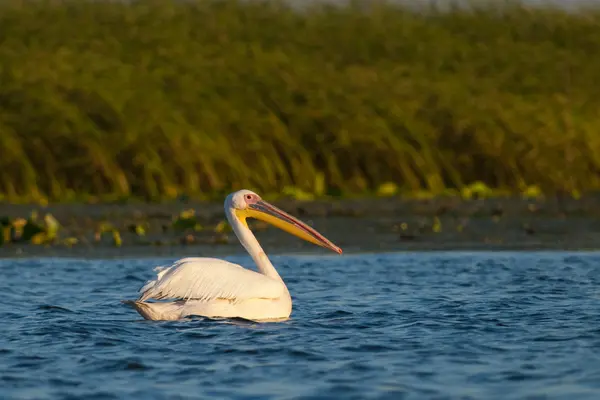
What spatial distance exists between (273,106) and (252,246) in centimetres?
964

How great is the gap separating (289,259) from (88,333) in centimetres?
533

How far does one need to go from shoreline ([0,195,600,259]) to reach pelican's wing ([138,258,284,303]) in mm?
4222

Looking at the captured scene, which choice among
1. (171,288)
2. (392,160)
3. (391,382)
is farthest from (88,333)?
Answer: (392,160)

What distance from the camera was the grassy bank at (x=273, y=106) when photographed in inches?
706

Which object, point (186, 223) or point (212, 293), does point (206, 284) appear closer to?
point (212, 293)

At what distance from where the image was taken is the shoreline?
14297mm

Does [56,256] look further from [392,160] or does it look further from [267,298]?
[392,160]

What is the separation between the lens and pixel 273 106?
19688mm

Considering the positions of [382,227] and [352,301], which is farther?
[382,227]

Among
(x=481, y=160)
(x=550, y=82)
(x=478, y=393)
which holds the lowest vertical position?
(x=478, y=393)

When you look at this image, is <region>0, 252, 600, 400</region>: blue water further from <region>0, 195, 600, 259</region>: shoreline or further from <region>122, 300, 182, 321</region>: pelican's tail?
<region>0, 195, 600, 259</region>: shoreline

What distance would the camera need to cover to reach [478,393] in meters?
6.67

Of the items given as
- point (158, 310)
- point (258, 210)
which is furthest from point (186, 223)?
point (158, 310)

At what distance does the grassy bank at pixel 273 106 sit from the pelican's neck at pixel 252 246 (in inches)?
297
